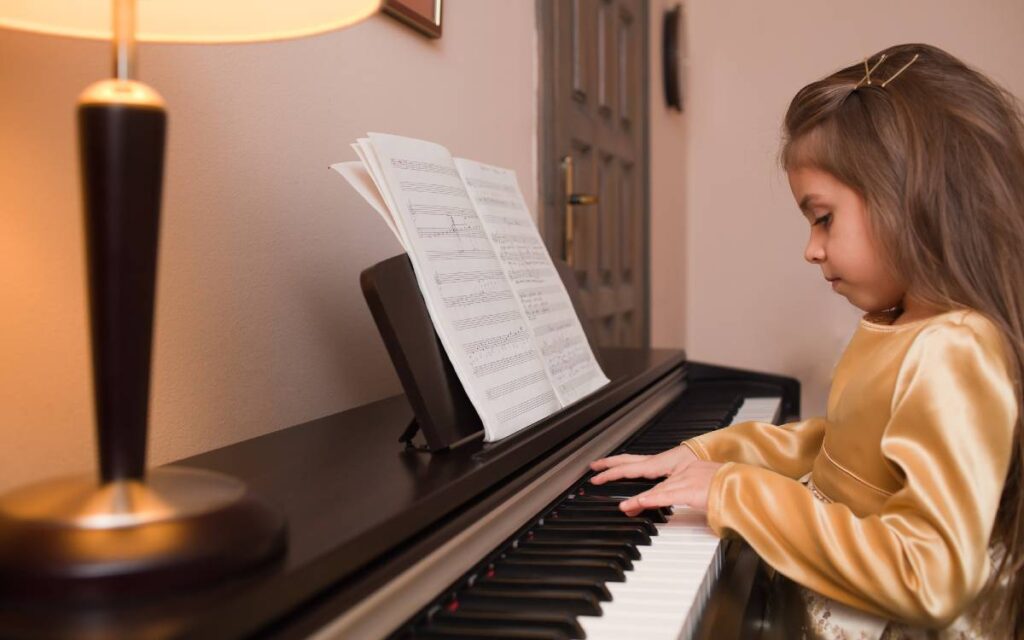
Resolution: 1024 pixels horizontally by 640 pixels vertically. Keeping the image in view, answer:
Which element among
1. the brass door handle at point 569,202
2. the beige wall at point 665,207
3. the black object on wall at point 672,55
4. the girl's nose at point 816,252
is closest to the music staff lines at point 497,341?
the girl's nose at point 816,252

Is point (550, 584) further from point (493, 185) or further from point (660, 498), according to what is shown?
point (493, 185)

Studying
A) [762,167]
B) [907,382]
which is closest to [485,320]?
[907,382]

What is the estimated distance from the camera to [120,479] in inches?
26.6

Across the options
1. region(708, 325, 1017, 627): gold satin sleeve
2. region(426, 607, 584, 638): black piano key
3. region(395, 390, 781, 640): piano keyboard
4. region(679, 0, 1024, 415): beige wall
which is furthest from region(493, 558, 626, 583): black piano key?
region(679, 0, 1024, 415): beige wall

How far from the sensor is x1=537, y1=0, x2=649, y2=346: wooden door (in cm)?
284

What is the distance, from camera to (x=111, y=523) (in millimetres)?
635

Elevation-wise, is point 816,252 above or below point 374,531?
above

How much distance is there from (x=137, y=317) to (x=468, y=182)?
2.80ft

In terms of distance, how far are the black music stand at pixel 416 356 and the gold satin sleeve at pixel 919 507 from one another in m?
0.36

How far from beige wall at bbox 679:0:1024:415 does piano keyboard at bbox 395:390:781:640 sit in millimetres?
→ 3679

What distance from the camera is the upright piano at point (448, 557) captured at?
2.15 feet

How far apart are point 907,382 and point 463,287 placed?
0.60m

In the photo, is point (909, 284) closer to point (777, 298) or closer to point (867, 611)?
point (867, 611)

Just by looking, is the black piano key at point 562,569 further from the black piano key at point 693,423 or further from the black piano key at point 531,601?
the black piano key at point 693,423
